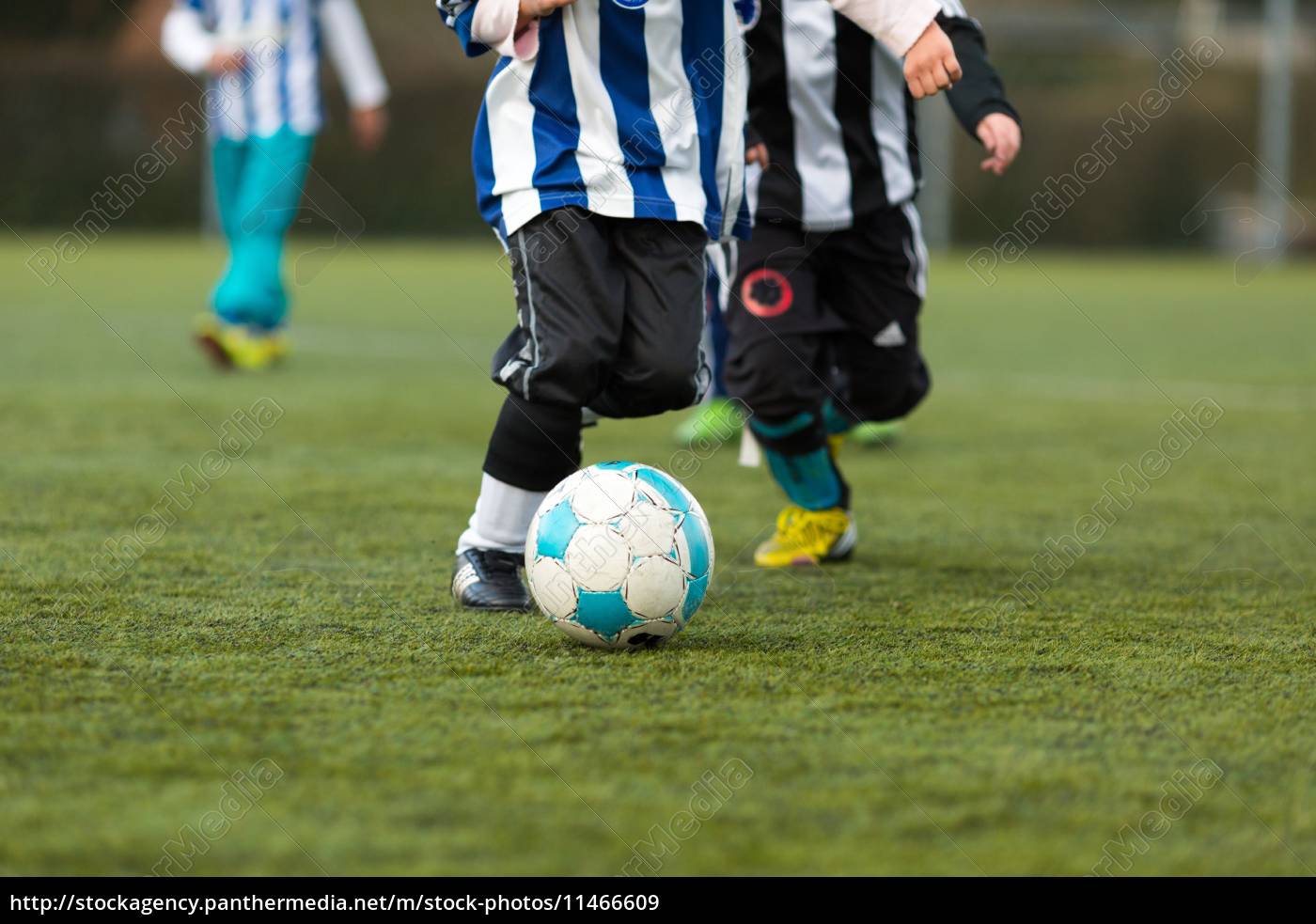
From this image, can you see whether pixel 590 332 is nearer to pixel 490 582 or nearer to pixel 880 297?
pixel 490 582

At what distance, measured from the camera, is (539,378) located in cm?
295

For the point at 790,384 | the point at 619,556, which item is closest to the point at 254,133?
the point at 790,384

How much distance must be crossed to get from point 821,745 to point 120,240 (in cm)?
1921

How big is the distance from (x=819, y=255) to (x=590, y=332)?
1118mm

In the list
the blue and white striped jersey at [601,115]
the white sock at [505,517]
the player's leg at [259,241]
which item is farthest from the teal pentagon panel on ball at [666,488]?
the player's leg at [259,241]

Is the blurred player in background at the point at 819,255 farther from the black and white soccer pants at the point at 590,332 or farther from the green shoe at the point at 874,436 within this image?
the green shoe at the point at 874,436

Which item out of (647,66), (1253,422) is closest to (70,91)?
(1253,422)

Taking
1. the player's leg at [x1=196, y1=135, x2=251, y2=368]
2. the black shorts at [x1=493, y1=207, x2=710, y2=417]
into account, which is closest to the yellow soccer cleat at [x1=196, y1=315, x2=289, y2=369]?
the player's leg at [x1=196, y1=135, x2=251, y2=368]

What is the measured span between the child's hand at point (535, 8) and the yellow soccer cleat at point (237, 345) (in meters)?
4.94

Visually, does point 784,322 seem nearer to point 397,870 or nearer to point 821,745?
point 821,745

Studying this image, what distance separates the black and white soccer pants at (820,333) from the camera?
3.71 meters

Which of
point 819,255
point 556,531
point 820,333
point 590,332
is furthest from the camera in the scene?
point 819,255

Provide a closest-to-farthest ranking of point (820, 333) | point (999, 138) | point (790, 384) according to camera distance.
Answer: point (999, 138)
point (790, 384)
point (820, 333)

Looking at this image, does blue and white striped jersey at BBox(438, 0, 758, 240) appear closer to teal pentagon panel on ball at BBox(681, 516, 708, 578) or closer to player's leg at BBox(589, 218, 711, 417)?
player's leg at BBox(589, 218, 711, 417)
